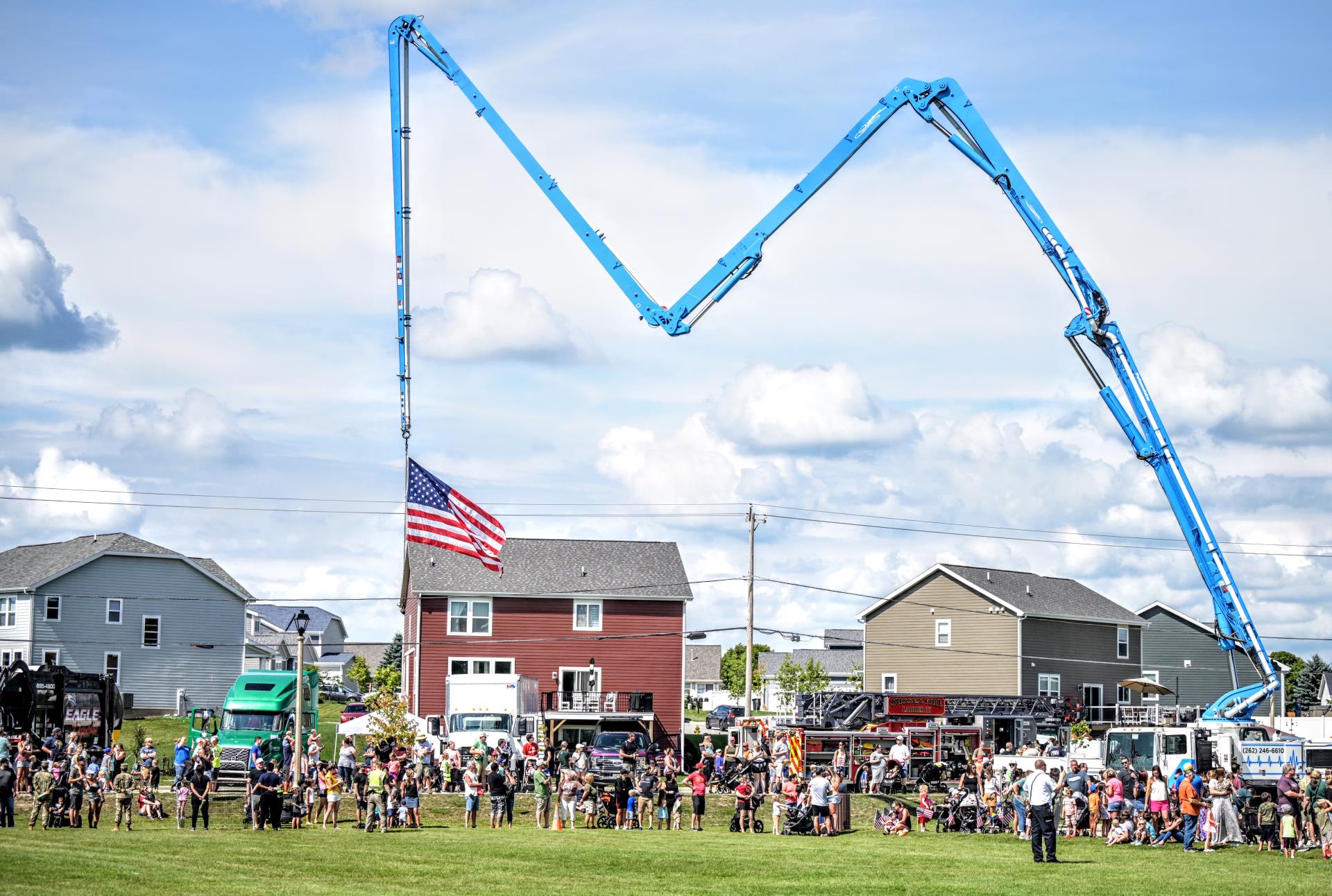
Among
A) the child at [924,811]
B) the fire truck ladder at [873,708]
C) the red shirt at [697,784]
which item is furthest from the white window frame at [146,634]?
the child at [924,811]

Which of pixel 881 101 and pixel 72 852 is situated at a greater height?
pixel 881 101

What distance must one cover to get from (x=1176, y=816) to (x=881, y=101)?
1777cm

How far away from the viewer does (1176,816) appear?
33.5 m

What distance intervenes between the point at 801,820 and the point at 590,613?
29332mm

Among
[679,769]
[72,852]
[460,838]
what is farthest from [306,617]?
[679,769]

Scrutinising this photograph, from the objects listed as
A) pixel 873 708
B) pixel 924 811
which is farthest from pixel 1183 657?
pixel 924 811

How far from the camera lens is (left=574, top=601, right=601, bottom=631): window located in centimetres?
6456

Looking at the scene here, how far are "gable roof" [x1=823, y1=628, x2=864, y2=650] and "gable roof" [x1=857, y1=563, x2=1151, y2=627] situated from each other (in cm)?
5569

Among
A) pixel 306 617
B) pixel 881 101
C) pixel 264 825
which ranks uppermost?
pixel 881 101

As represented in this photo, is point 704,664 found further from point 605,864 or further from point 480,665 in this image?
point 605,864

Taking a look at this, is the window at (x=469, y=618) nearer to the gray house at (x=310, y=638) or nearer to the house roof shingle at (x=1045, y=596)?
the house roof shingle at (x=1045, y=596)

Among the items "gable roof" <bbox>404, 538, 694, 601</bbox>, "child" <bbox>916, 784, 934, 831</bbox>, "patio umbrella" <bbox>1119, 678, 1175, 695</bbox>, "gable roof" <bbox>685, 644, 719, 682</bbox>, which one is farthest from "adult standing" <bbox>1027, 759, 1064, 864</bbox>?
"gable roof" <bbox>685, 644, 719, 682</bbox>

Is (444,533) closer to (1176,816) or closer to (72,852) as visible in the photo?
(72,852)

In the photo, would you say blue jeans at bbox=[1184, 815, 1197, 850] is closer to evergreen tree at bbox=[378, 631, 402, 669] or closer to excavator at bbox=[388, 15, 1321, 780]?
excavator at bbox=[388, 15, 1321, 780]
